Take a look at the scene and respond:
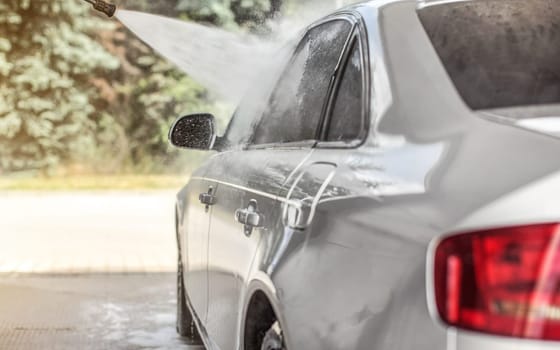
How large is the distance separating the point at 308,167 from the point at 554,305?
4.05 feet

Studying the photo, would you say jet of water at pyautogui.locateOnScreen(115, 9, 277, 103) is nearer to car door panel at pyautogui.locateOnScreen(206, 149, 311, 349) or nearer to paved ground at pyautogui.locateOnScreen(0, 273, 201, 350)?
paved ground at pyautogui.locateOnScreen(0, 273, 201, 350)

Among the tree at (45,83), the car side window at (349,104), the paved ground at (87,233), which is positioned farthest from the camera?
the tree at (45,83)

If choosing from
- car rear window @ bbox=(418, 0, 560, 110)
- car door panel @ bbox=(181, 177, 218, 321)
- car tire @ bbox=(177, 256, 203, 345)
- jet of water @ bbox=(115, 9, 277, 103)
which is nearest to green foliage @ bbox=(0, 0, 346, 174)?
jet of water @ bbox=(115, 9, 277, 103)

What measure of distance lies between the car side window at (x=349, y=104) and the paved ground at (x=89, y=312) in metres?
3.46

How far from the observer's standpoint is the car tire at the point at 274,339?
3.06 meters

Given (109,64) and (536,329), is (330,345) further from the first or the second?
(109,64)

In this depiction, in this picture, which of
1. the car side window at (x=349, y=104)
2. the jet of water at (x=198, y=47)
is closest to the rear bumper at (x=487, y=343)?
the car side window at (x=349, y=104)

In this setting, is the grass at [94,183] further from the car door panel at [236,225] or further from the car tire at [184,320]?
Answer: the car door panel at [236,225]

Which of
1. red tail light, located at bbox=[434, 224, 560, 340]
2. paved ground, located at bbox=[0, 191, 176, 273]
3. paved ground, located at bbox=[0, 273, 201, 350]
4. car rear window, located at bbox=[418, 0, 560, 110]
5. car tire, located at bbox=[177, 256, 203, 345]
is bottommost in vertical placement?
paved ground, located at bbox=[0, 191, 176, 273]

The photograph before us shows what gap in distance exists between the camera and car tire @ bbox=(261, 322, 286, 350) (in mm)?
3059

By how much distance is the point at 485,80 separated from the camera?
8.66 ft

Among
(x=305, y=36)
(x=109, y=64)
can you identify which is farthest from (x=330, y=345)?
(x=109, y=64)

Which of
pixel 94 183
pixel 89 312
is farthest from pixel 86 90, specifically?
pixel 89 312

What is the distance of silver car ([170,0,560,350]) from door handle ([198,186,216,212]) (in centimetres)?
31
